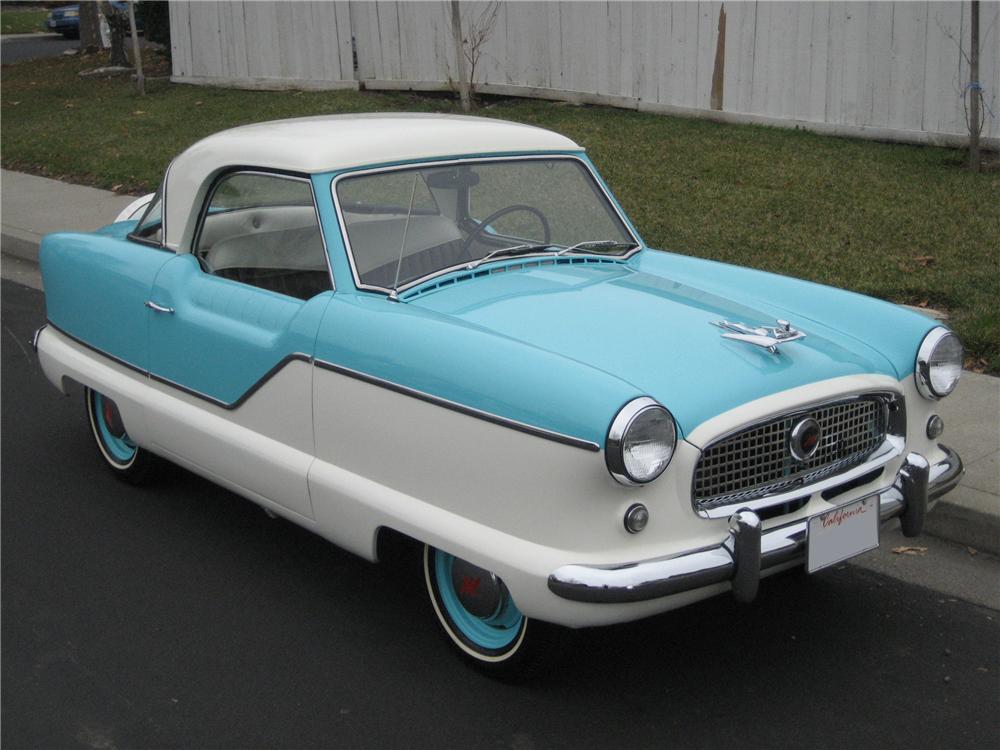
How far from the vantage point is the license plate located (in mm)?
3365

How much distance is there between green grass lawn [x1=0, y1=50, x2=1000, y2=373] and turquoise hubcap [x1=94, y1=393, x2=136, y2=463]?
4.20 meters

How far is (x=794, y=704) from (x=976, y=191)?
648cm

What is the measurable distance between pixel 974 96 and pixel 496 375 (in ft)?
24.0

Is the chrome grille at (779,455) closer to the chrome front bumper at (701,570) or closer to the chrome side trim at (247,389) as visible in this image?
the chrome front bumper at (701,570)

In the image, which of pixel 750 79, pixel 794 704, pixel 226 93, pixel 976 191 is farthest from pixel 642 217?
pixel 226 93

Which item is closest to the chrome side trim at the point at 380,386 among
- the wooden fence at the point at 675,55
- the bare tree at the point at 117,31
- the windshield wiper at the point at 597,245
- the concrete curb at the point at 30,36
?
the windshield wiper at the point at 597,245

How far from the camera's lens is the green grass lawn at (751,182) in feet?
24.0

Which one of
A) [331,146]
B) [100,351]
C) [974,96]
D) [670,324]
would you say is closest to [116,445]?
[100,351]

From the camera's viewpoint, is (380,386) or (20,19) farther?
(20,19)

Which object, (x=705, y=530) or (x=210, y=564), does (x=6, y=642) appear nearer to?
(x=210, y=564)

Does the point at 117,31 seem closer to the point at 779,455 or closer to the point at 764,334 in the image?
the point at 764,334

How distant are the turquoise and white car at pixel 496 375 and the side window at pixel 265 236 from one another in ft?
0.04

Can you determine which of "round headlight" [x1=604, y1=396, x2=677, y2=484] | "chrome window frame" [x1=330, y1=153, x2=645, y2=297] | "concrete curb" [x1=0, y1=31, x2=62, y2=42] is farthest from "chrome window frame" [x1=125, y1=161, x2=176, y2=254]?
"concrete curb" [x1=0, y1=31, x2=62, y2=42]

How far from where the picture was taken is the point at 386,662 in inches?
146
